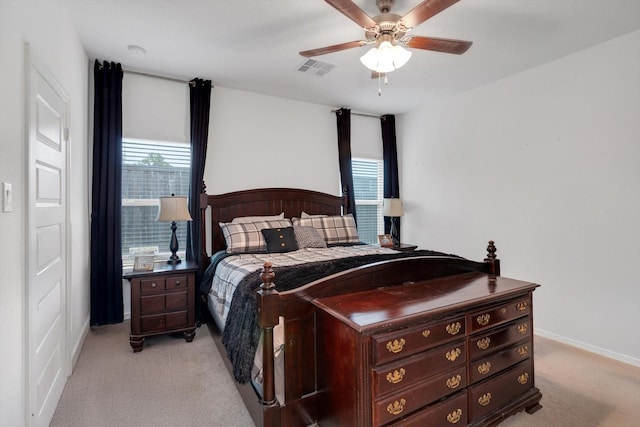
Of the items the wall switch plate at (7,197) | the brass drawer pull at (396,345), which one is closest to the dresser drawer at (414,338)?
the brass drawer pull at (396,345)

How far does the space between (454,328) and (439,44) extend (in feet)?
6.12

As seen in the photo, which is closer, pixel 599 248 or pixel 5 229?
pixel 5 229

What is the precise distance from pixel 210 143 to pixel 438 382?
3342mm

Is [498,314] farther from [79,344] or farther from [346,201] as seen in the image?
[79,344]

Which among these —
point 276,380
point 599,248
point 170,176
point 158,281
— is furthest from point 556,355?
point 170,176

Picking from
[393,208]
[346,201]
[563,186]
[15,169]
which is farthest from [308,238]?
[563,186]

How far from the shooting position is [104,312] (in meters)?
3.16

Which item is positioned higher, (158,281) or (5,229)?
(5,229)

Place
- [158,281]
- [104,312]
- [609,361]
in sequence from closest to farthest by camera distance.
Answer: [609,361] → [158,281] → [104,312]

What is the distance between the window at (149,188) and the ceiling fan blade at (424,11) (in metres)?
2.73

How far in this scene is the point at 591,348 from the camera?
2.84 meters

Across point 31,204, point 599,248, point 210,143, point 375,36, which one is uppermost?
point 375,36

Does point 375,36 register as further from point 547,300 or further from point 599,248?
point 547,300

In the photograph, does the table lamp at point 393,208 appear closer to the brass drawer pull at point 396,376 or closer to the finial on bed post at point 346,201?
the finial on bed post at point 346,201
